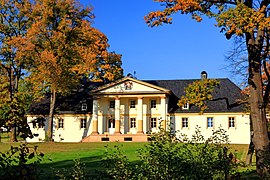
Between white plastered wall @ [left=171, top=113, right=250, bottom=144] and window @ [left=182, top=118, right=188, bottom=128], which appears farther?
window @ [left=182, top=118, right=188, bottom=128]

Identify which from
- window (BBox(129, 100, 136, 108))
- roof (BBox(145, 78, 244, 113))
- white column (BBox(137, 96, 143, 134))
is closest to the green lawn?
roof (BBox(145, 78, 244, 113))

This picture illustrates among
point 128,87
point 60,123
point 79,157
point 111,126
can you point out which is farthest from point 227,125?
point 79,157

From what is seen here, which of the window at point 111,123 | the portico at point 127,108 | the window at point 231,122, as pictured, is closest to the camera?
the window at point 231,122

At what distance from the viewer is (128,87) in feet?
177

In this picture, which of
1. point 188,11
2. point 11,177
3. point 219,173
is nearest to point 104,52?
point 188,11

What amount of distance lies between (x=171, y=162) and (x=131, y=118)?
47.2m

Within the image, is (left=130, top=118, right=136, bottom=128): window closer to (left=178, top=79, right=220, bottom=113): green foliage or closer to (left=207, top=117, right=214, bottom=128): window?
(left=207, top=117, right=214, bottom=128): window

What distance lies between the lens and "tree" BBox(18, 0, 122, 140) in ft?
145

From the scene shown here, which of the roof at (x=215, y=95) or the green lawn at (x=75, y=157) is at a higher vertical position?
the roof at (x=215, y=95)

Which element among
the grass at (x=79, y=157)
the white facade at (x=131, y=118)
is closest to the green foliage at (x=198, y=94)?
the grass at (x=79, y=157)

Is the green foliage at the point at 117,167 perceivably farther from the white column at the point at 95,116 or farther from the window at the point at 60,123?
the window at the point at 60,123

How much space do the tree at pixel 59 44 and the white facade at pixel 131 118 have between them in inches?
275

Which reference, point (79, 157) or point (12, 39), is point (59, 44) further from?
point (79, 157)

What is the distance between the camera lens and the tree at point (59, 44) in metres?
44.1
